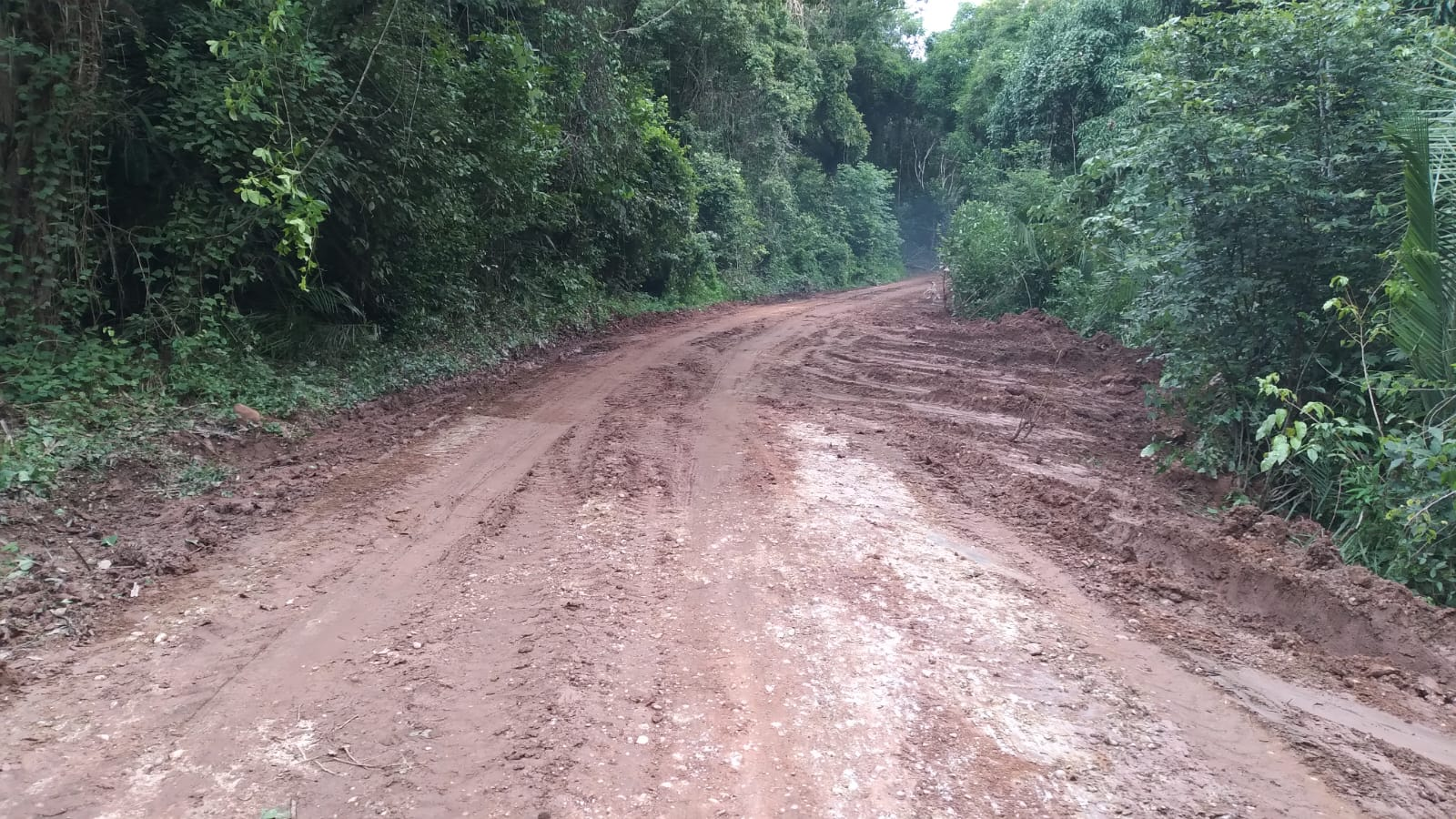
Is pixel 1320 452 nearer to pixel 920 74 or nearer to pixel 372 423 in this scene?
pixel 372 423

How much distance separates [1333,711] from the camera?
3.59m

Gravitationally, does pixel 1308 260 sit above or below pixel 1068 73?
below

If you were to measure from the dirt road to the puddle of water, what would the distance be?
0.6 inches

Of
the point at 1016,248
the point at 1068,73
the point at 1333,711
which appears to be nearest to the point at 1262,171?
the point at 1333,711

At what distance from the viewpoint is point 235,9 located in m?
7.06

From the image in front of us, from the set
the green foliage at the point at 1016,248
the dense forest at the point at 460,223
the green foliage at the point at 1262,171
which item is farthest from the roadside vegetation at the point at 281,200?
the green foliage at the point at 1016,248

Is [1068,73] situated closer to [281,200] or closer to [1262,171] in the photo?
[1262,171]

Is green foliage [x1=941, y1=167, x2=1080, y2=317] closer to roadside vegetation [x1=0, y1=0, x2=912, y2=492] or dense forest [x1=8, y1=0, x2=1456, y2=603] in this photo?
dense forest [x1=8, y1=0, x2=1456, y2=603]

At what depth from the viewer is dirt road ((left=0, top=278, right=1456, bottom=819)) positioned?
9.75ft

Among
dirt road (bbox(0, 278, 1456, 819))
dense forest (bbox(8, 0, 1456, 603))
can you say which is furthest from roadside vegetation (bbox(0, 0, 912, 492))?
dirt road (bbox(0, 278, 1456, 819))

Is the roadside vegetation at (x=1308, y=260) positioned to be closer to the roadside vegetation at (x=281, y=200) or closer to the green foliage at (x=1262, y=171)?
the green foliage at (x=1262, y=171)

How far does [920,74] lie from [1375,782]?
39504 mm

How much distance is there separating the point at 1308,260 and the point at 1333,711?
375cm

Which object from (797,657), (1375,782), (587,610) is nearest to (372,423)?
(587,610)
